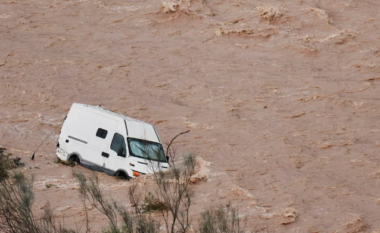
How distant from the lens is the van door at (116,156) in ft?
47.5

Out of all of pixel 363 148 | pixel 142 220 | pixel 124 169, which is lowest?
pixel 363 148

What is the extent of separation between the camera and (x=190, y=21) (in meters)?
26.4

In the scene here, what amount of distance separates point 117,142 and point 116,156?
1.22ft

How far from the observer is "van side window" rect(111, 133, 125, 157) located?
1466 cm

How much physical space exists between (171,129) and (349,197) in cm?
633

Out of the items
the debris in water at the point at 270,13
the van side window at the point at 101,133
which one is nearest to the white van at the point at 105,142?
the van side window at the point at 101,133

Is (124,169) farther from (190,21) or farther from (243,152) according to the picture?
(190,21)

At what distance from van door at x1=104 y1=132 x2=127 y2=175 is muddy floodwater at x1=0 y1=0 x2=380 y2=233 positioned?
608 mm

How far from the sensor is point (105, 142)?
586 inches

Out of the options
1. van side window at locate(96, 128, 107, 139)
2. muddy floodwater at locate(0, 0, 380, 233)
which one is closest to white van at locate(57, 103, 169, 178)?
van side window at locate(96, 128, 107, 139)

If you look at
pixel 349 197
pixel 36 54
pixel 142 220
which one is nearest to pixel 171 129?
pixel 349 197

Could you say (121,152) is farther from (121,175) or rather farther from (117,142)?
(121,175)

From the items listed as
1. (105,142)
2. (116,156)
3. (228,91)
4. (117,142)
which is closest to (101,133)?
(105,142)

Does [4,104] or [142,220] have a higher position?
[142,220]
